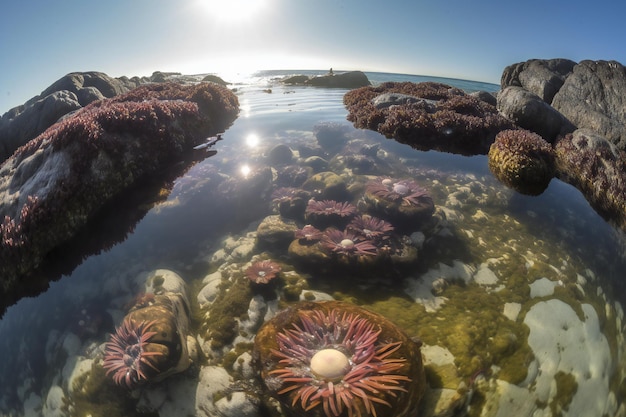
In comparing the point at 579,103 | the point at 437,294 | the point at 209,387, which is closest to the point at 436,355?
the point at 437,294

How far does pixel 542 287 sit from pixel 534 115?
923cm

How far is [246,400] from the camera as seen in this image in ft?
11.9

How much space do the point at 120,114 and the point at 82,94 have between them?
1371 cm

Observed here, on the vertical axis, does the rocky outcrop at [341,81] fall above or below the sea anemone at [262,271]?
above

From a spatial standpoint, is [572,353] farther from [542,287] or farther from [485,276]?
[485,276]

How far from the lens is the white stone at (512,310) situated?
14.8 feet

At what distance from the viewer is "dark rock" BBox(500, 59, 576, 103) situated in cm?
1625

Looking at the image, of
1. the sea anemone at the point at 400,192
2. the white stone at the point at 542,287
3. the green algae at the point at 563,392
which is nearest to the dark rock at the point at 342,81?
the sea anemone at the point at 400,192

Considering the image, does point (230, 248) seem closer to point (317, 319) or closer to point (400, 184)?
point (317, 319)

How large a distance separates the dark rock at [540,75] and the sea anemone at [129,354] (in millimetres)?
20233

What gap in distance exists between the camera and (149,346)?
12.8ft

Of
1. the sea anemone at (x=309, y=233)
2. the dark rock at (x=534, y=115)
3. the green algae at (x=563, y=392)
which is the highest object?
the dark rock at (x=534, y=115)

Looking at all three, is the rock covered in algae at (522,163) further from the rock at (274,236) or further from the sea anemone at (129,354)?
the sea anemone at (129,354)

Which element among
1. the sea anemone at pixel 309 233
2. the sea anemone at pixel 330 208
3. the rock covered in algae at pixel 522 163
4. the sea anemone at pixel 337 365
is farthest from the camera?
the rock covered in algae at pixel 522 163
